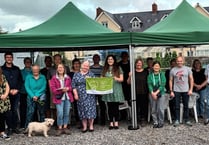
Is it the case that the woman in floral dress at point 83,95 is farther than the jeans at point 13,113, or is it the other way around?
the woman in floral dress at point 83,95

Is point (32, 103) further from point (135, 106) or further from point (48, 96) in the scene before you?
point (135, 106)

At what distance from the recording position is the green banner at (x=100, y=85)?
6.99 metres

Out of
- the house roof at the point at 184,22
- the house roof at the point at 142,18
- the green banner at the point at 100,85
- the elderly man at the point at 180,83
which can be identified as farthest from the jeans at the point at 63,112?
the house roof at the point at 142,18

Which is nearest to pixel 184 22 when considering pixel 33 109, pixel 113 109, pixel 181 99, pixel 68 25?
pixel 181 99

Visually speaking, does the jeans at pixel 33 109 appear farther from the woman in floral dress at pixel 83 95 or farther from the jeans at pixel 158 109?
the jeans at pixel 158 109

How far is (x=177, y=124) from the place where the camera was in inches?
293

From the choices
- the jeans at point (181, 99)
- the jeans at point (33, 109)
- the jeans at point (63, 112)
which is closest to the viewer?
the jeans at point (63, 112)

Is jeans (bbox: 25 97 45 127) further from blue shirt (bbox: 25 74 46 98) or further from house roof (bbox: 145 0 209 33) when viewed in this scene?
house roof (bbox: 145 0 209 33)

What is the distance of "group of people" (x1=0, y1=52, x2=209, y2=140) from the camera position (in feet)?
22.4

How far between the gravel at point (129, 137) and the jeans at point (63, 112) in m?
0.28

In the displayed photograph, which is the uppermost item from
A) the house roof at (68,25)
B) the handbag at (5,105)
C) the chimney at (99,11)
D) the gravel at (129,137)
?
the chimney at (99,11)

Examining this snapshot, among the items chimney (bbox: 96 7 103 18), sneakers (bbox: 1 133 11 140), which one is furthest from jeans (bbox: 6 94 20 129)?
chimney (bbox: 96 7 103 18)

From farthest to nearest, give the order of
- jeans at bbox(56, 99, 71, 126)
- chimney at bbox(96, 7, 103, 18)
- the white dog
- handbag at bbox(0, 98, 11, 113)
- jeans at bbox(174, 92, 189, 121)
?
chimney at bbox(96, 7, 103, 18)
jeans at bbox(174, 92, 189, 121)
jeans at bbox(56, 99, 71, 126)
the white dog
handbag at bbox(0, 98, 11, 113)

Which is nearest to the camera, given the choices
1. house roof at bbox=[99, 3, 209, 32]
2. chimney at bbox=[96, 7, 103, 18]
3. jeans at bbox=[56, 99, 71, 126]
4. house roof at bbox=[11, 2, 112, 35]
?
jeans at bbox=[56, 99, 71, 126]
